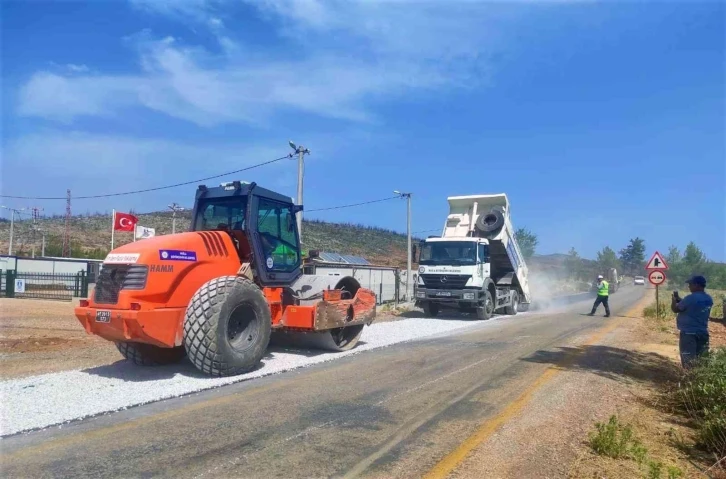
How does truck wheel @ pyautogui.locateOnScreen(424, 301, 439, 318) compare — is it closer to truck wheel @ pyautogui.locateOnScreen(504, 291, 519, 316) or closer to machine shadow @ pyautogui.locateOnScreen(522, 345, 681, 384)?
truck wheel @ pyautogui.locateOnScreen(504, 291, 519, 316)

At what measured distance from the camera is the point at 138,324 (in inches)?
268

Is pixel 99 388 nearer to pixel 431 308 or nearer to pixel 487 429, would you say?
pixel 487 429

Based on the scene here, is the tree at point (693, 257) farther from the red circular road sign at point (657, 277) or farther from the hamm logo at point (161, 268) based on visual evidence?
the hamm logo at point (161, 268)

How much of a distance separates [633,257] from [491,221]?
10054cm

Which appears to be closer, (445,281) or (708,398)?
(708,398)

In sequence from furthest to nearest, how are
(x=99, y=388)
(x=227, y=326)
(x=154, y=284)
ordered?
(x=227, y=326) → (x=154, y=284) → (x=99, y=388)

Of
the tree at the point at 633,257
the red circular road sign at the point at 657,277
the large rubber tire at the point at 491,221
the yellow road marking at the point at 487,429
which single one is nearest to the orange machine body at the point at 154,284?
the yellow road marking at the point at 487,429

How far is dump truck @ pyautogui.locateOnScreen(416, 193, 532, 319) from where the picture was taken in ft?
59.6

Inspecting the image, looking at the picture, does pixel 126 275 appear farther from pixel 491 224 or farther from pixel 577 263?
pixel 577 263

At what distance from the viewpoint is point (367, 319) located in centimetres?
1085

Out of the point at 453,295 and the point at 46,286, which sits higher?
the point at 453,295

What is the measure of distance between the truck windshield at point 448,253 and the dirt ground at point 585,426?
7904 millimetres

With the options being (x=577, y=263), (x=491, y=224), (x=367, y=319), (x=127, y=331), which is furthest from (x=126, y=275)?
(x=577, y=263)

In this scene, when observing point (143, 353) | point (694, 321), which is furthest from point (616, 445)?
point (143, 353)
